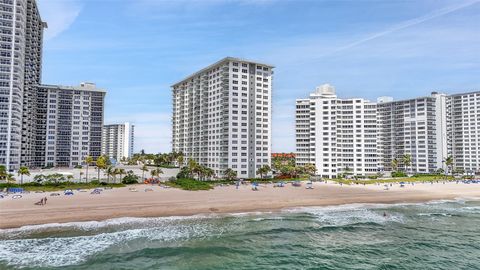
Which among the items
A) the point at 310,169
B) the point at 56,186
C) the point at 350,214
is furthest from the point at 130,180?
the point at 310,169

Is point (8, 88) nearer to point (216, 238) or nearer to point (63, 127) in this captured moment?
point (63, 127)

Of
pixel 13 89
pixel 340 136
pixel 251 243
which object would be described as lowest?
pixel 251 243

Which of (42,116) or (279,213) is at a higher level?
(42,116)

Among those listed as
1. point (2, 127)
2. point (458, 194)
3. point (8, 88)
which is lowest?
point (458, 194)

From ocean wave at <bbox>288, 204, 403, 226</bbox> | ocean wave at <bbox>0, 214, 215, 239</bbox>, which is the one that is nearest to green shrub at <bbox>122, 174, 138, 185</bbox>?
ocean wave at <bbox>0, 214, 215, 239</bbox>

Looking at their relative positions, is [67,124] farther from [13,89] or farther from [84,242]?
[84,242]

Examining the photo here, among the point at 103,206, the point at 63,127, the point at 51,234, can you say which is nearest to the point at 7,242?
the point at 51,234
